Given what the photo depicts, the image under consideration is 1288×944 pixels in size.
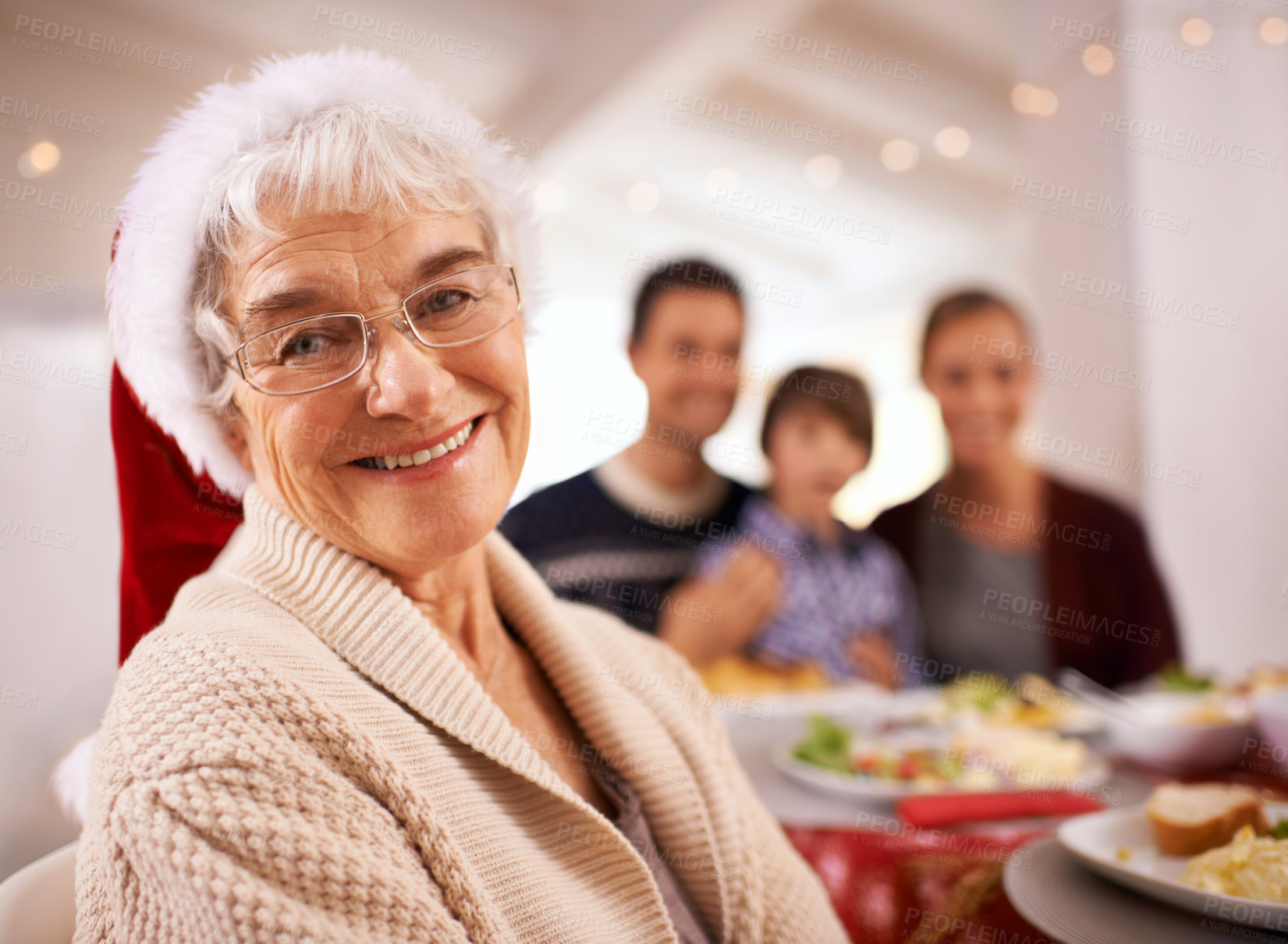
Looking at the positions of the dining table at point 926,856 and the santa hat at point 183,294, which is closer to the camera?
the santa hat at point 183,294

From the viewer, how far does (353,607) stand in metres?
0.74

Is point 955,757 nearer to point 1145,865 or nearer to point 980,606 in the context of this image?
point 1145,865

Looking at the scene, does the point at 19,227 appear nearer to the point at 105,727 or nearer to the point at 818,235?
the point at 105,727

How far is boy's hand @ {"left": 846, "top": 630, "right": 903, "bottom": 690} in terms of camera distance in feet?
8.04

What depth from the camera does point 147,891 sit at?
55 cm

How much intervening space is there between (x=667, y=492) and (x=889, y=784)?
3.96ft

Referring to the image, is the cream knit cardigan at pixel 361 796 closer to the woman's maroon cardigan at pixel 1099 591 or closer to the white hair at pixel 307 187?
the white hair at pixel 307 187

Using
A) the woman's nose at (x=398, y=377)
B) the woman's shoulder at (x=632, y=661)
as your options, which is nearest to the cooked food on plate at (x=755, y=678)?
the woman's shoulder at (x=632, y=661)

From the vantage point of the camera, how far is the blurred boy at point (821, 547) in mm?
2418

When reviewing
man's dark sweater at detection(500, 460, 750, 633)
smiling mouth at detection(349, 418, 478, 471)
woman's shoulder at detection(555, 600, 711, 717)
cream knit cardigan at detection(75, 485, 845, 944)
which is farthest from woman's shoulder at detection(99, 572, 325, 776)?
man's dark sweater at detection(500, 460, 750, 633)

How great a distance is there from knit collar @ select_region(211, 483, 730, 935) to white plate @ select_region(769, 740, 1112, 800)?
0.47 meters

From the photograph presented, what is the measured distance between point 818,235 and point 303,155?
175 inches

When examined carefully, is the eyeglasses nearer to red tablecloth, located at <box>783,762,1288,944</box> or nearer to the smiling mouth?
the smiling mouth

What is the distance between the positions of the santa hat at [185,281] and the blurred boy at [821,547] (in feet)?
5.36
